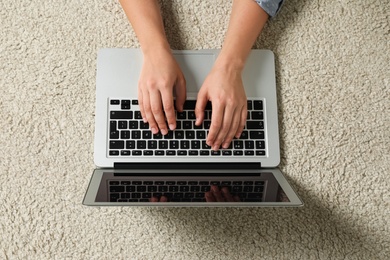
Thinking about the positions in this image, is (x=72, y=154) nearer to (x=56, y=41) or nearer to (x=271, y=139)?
(x=56, y=41)

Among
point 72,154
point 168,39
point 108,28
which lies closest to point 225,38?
point 168,39

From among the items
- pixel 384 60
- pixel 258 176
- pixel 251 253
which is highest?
pixel 384 60

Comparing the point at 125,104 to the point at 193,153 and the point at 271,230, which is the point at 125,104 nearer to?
the point at 193,153

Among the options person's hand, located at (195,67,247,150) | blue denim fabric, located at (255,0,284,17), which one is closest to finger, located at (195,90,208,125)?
person's hand, located at (195,67,247,150)

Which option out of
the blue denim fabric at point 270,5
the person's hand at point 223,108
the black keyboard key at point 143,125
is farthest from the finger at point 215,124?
the blue denim fabric at point 270,5

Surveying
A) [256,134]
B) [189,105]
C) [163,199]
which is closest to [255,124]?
[256,134]

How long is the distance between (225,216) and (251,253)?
0.24 ft

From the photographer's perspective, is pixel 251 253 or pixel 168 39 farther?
pixel 168 39

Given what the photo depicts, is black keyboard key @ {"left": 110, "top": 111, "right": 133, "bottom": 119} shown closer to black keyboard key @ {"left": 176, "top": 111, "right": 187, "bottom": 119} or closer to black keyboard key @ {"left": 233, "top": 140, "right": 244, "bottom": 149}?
black keyboard key @ {"left": 176, "top": 111, "right": 187, "bottom": 119}

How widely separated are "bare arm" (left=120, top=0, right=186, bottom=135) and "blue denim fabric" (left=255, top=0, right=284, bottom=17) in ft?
0.61

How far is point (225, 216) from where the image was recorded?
0.83 m

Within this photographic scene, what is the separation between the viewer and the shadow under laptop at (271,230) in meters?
0.82

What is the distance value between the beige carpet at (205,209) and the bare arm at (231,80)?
49 mm

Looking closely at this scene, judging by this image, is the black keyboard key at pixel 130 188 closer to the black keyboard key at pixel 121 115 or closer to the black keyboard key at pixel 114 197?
the black keyboard key at pixel 114 197
